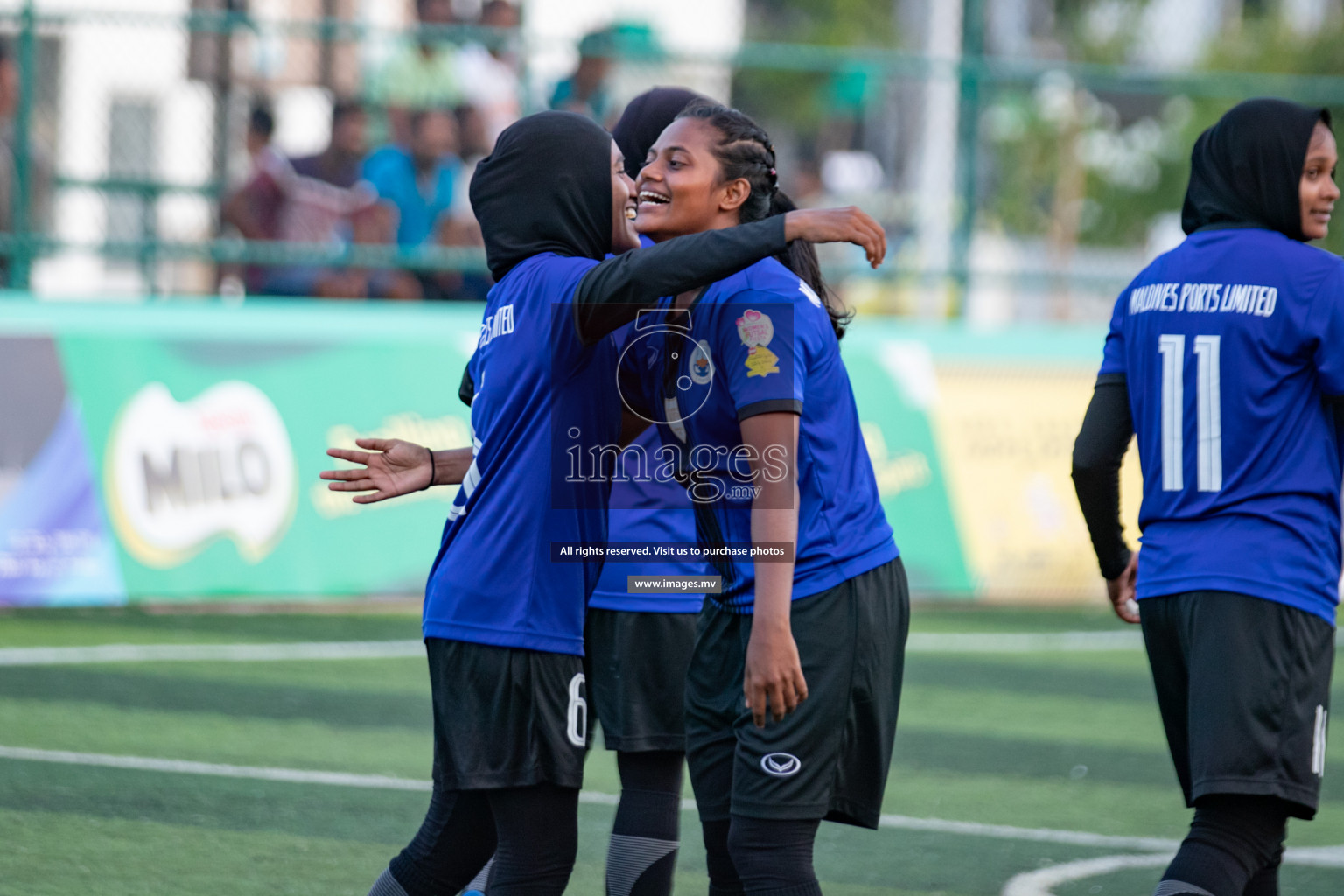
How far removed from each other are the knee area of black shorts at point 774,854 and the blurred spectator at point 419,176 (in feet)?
27.4

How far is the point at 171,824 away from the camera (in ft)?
18.5

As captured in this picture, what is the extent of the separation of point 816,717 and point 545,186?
119 cm

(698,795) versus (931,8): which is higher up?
(931,8)

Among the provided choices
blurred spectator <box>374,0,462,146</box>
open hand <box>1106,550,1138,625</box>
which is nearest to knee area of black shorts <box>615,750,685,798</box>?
open hand <box>1106,550,1138,625</box>

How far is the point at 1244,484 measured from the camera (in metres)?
3.88

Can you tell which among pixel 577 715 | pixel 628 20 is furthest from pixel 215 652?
pixel 628 20

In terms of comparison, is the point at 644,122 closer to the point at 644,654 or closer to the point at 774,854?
the point at 644,654

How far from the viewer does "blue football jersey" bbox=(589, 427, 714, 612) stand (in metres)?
4.48

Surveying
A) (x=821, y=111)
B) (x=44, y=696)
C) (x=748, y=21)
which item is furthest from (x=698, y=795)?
(x=748, y=21)

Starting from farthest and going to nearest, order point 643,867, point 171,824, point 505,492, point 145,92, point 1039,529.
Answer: point 145,92 < point 1039,529 < point 171,824 < point 643,867 < point 505,492

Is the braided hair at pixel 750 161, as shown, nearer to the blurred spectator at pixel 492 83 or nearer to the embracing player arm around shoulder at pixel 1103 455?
the embracing player arm around shoulder at pixel 1103 455

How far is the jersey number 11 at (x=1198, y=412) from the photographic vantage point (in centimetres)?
390

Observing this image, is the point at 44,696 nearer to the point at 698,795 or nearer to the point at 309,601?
the point at 309,601

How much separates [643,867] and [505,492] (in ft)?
3.68
